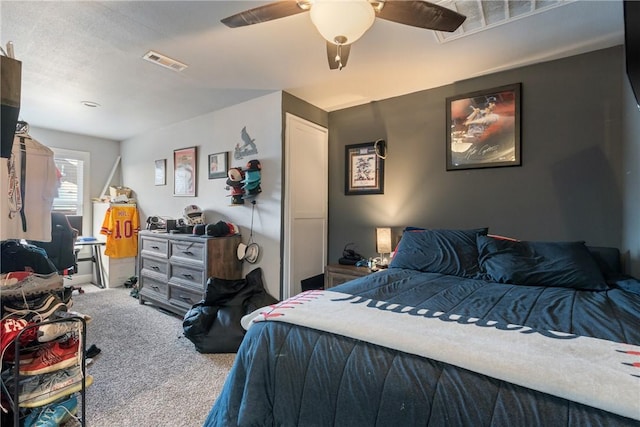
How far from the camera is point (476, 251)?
87.4 inches

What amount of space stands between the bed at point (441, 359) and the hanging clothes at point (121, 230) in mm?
3991

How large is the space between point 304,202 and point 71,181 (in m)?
4.10

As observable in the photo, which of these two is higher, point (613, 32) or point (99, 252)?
point (613, 32)

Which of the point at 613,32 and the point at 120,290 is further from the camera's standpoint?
the point at 120,290

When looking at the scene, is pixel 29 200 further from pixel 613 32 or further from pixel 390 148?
pixel 613 32

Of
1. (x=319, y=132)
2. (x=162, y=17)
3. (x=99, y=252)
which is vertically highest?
(x=162, y=17)

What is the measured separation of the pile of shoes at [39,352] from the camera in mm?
1363

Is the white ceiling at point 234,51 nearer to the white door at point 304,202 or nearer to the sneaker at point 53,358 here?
the white door at point 304,202

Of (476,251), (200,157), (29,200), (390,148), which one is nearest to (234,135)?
(200,157)

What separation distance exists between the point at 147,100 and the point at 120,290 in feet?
9.16

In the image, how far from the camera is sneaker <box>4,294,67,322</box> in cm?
145

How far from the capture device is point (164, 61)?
2.42m

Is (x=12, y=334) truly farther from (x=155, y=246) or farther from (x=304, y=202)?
(x=304, y=202)

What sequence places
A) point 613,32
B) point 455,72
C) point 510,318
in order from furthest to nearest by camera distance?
point 455,72 < point 613,32 < point 510,318
